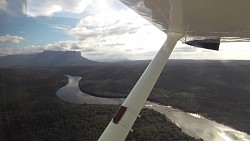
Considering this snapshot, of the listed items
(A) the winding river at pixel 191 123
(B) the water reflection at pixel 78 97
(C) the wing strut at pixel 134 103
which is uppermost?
(C) the wing strut at pixel 134 103

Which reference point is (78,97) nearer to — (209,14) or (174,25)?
(174,25)

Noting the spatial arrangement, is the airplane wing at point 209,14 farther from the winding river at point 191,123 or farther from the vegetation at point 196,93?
the vegetation at point 196,93

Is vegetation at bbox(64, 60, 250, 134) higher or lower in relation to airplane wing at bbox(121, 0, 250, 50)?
lower

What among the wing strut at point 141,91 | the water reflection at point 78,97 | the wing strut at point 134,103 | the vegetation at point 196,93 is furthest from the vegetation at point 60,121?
the wing strut at point 134,103

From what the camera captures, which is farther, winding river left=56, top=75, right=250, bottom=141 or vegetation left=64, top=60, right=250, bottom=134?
vegetation left=64, top=60, right=250, bottom=134

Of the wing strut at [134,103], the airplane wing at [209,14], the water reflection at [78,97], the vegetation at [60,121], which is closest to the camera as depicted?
the wing strut at [134,103]

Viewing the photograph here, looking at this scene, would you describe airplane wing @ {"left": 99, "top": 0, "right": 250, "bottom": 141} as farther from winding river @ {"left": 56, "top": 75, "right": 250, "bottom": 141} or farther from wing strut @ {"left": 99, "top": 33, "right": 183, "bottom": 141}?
winding river @ {"left": 56, "top": 75, "right": 250, "bottom": 141}

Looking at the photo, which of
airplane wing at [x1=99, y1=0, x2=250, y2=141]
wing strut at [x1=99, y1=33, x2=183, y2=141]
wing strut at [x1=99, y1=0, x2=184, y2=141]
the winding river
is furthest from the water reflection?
wing strut at [x1=99, y1=33, x2=183, y2=141]
